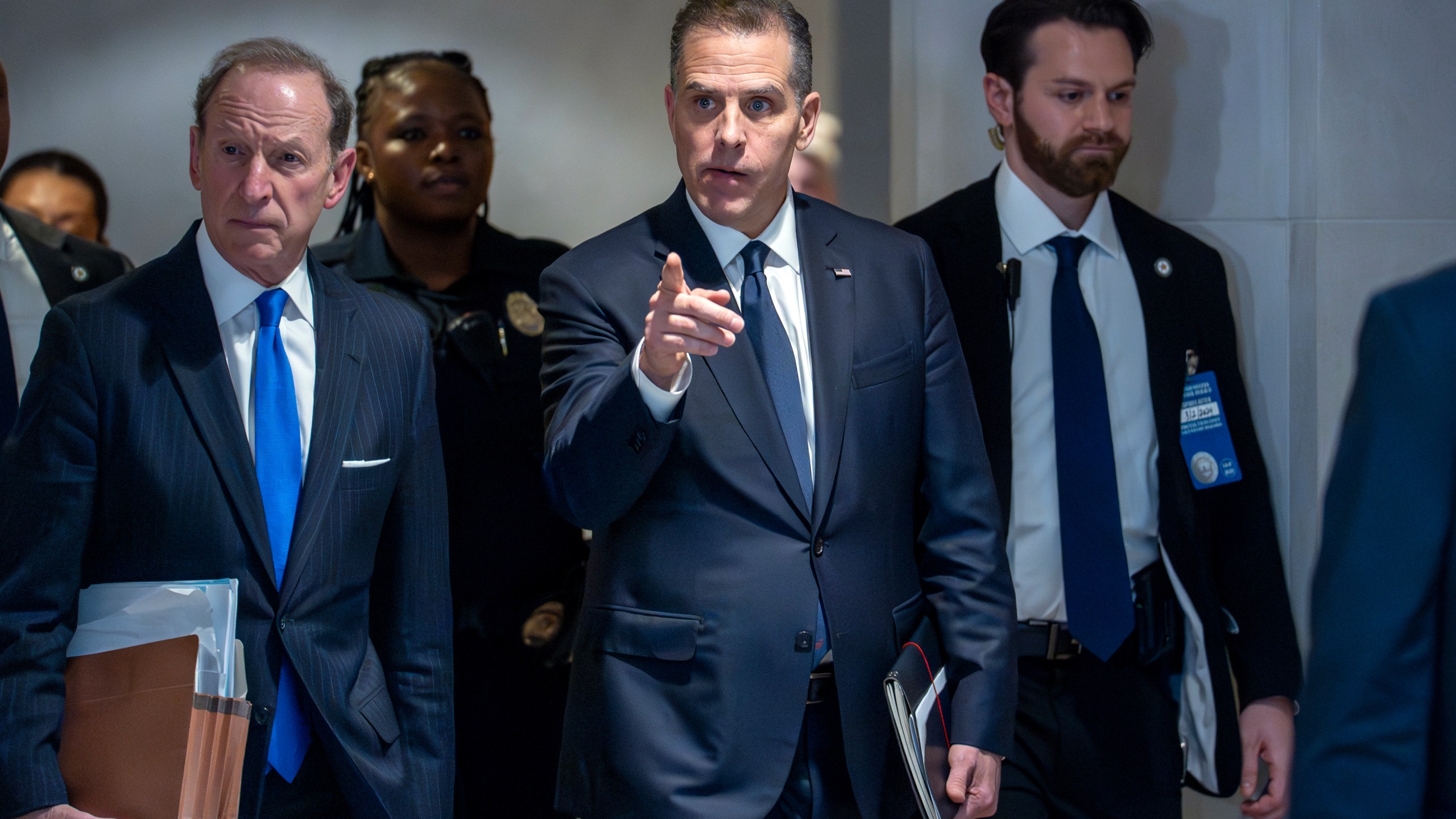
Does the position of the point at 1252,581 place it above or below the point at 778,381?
below

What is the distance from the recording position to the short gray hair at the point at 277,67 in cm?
218

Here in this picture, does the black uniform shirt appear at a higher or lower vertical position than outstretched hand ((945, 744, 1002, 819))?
higher

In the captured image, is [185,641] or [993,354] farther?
[993,354]

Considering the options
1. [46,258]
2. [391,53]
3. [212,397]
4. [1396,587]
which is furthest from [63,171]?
[1396,587]

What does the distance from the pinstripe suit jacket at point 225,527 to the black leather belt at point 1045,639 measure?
3.89ft

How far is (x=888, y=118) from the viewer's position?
4891 millimetres

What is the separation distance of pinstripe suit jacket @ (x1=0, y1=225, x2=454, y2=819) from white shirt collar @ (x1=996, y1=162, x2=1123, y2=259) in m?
1.35

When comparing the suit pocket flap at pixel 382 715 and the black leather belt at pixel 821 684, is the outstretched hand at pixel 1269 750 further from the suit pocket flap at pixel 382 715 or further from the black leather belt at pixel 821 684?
the suit pocket flap at pixel 382 715

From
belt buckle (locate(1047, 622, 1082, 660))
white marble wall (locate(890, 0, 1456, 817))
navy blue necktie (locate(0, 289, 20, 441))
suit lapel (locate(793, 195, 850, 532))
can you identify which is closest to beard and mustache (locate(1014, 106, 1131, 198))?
white marble wall (locate(890, 0, 1456, 817))

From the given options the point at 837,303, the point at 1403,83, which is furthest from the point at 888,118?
the point at 837,303

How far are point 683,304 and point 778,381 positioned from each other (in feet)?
1.28

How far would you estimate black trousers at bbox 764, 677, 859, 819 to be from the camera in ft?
7.11

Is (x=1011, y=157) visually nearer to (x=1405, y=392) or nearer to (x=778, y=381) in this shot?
(x=778, y=381)

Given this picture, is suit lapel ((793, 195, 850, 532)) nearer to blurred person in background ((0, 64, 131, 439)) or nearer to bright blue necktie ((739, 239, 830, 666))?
bright blue necktie ((739, 239, 830, 666))
